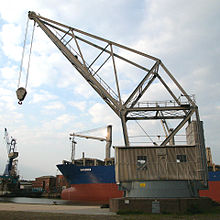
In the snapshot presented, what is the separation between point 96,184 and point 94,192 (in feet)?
5.28

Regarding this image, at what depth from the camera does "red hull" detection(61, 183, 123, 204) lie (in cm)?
4381

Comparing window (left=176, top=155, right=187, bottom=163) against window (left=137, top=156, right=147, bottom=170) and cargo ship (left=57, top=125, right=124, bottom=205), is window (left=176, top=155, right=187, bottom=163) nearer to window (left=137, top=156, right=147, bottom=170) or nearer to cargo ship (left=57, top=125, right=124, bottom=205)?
window (left=137, top=156, right=147, bottom=170)

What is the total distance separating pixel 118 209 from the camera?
18.2 m

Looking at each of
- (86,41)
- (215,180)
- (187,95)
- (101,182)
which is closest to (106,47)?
(86,41)

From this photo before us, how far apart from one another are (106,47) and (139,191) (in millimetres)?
17572

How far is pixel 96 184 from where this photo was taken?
152 ft

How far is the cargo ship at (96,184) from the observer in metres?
41.6

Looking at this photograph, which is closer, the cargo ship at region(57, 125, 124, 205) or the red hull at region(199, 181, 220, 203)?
the red hull at region(199, 181, 220, 203)

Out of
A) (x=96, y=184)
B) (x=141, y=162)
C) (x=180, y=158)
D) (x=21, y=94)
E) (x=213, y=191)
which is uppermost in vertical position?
(x=21, y=94)

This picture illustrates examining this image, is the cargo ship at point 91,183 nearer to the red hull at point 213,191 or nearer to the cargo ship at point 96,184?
the cargo ship at point 96,184

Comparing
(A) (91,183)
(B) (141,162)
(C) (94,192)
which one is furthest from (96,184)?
(B) (141,162)

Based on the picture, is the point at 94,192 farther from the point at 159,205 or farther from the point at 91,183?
the point at 159,205

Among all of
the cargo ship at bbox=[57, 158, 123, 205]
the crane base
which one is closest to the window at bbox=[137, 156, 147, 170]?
the crane base

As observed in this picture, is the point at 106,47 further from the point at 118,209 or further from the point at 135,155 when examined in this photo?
the point at 118,209
